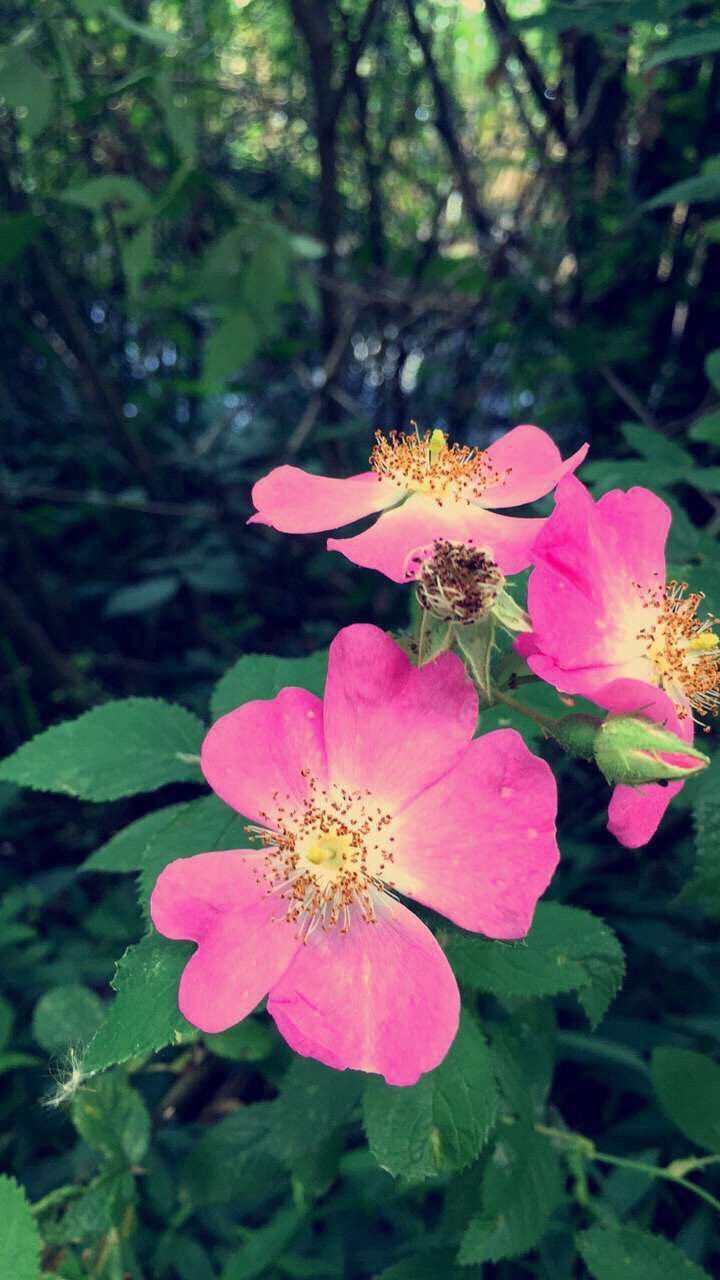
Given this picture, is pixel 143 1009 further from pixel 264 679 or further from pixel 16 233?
pixel 16 233

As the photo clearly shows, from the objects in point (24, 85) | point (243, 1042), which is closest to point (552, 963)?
point (243, 1042)

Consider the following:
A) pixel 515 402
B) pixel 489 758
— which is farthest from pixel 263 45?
pixel 489 758

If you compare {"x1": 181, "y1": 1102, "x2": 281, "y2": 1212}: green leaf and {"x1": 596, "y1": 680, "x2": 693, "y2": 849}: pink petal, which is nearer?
{"x1": 596, "y1": 680, "x2": 693, "y2": 849}: pink petal

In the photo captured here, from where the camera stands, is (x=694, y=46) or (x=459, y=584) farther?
(x=694, y=46)

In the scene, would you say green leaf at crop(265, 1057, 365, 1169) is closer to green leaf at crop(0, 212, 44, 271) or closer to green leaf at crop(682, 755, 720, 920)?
green leaf at crop(682, 755, 720, 920)

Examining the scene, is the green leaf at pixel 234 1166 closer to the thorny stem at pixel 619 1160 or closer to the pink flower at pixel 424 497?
the thorny stem at pixel 619 1160

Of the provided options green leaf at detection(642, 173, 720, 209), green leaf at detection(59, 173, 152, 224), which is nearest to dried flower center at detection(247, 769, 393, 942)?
green leaf at detection(642, 173, 720, 209)
